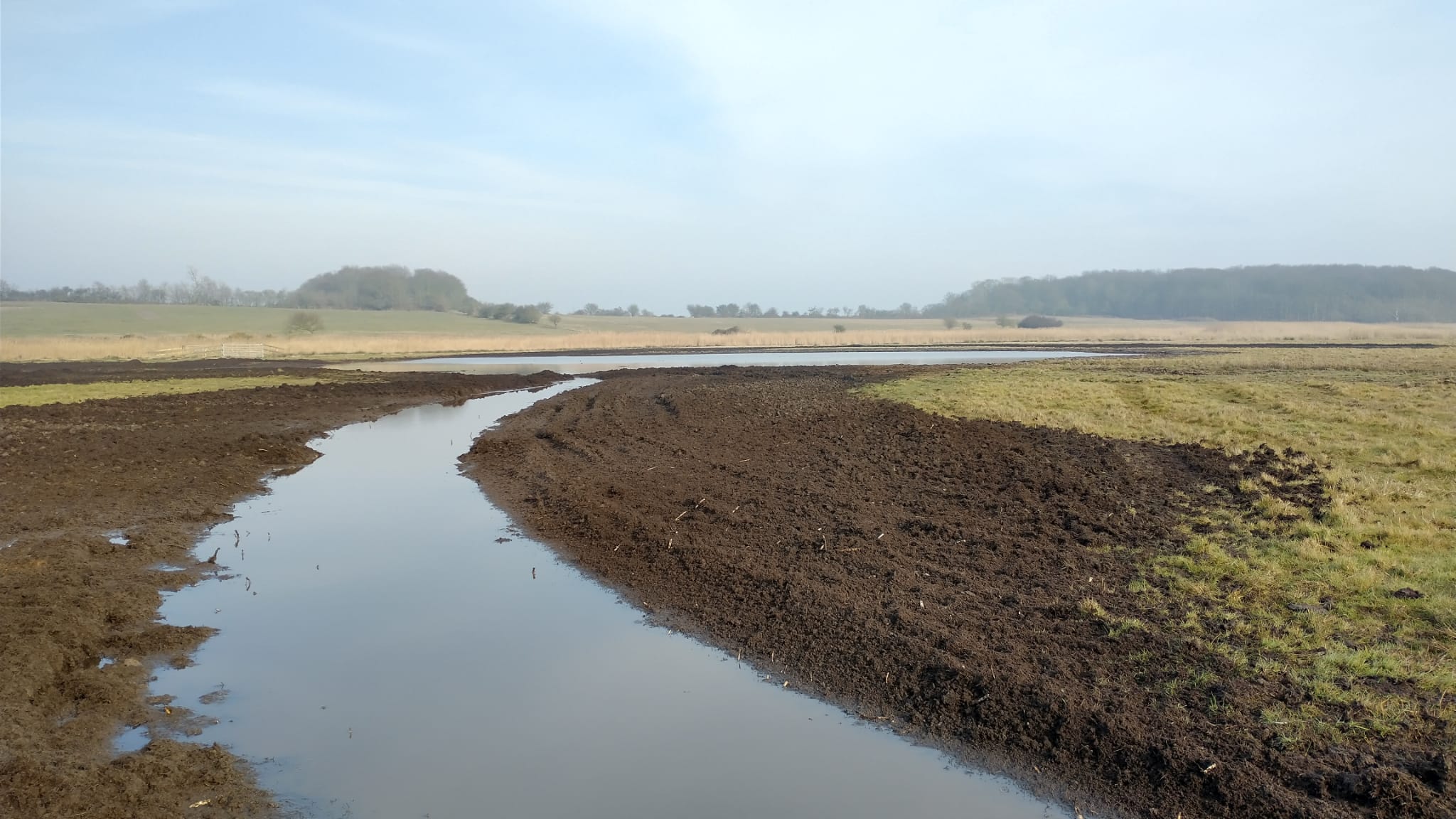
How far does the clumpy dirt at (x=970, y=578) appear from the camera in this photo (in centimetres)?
507

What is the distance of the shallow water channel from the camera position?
5.00 m

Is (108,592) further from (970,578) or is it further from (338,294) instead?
(338,294)

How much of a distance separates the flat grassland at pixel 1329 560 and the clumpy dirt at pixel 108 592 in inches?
243

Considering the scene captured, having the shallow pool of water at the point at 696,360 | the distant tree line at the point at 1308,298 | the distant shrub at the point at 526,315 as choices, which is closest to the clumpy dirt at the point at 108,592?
the shallow pool of water at the point at 696,360

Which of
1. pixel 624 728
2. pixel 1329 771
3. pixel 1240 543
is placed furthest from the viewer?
pixel 1240 543

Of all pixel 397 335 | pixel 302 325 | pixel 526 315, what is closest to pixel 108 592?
pixel 302 325

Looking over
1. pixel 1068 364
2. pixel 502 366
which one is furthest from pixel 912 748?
pixel 502 366

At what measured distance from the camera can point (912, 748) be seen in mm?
5555

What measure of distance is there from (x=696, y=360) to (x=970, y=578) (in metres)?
42.0

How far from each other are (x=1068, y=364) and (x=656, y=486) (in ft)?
79.5

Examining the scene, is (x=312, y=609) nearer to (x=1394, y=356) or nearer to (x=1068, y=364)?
(x=1068, y=364)

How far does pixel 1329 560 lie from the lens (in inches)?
331

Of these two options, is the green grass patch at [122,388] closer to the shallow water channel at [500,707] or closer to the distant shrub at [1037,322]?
the shallow water channel at [500,707]

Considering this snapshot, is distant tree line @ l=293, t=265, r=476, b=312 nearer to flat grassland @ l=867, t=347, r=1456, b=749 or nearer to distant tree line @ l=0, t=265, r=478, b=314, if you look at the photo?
distant tree line @ l=0, t=265, r=478, b=314
